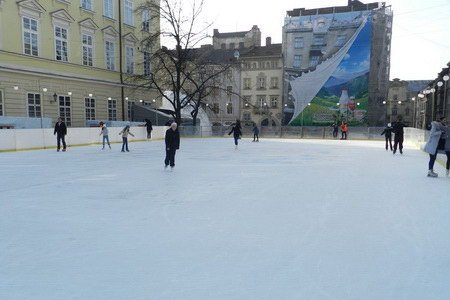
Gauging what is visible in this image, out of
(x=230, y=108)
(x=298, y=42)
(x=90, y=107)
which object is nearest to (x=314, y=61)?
(x=298, y=42)

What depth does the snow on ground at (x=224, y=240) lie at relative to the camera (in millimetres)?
3080

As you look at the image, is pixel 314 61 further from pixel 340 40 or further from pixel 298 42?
pixel 340 40

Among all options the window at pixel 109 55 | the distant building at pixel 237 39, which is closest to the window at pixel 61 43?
the window at pixel 109 55

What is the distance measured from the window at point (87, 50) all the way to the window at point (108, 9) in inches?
122

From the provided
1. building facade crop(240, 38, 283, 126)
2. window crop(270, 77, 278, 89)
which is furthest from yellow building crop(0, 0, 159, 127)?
window crop(270, 77, 278, 89)

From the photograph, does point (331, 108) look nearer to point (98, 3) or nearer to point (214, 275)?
point (98, 3)

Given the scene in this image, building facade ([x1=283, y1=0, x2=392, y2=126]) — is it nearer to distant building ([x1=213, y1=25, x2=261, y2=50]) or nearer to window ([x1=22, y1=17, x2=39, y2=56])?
distant building ([x1=213, y1=25, x2=261, y2=50])

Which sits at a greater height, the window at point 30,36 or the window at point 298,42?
the window at point 298,42

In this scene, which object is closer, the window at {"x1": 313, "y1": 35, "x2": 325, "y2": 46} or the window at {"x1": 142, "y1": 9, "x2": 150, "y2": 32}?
the window at {"x1": 142, "y1": 9, "x2": 150, "y2": 32}

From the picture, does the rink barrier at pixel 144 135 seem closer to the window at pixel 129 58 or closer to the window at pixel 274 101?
the window at pixel 129 58

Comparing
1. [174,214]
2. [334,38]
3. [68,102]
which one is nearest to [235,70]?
[334,38]

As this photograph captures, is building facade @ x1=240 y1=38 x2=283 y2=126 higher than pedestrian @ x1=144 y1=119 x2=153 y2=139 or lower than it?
higher

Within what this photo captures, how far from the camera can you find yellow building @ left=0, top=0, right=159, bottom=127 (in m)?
21.9

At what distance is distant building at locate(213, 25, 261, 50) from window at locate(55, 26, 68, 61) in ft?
141
